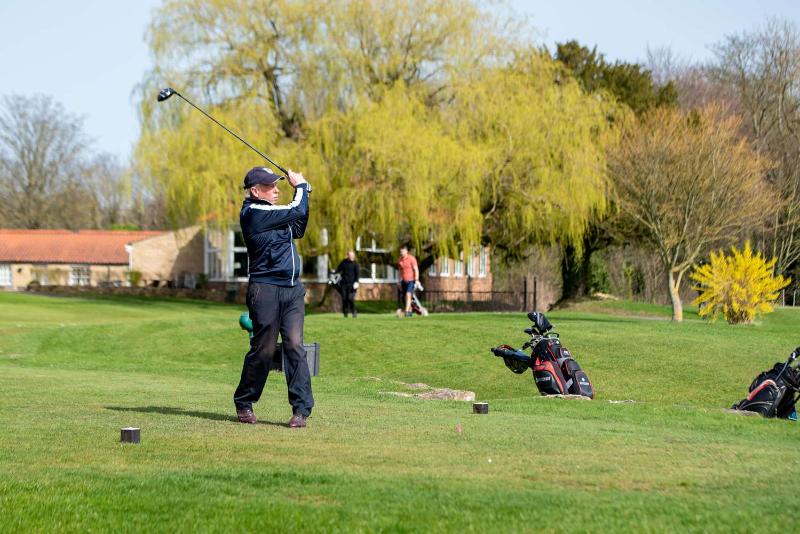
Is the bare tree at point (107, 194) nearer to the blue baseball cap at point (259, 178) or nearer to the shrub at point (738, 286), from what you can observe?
the shrub at point (738, 286)

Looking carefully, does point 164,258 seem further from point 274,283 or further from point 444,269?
point 274,283

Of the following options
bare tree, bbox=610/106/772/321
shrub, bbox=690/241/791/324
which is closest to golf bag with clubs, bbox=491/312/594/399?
shrub, bbox=690/241/791/324

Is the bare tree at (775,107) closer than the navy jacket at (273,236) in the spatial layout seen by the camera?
No

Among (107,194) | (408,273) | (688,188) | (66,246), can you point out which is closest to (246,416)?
(408,273)

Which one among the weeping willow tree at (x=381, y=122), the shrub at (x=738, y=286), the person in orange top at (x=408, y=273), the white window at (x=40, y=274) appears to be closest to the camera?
the shrub at (x=738, y=286)

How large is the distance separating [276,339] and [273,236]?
0.95 meters

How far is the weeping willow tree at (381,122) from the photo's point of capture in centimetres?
4328

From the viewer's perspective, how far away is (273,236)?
10.8 metres

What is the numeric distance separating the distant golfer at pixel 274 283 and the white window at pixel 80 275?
74697mm

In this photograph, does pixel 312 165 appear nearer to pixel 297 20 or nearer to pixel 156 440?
pixel 297 20

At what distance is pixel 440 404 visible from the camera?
1391cm

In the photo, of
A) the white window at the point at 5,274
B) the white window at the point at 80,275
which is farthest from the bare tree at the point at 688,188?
the white window at the point at 5,274

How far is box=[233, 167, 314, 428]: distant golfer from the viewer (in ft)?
35.4

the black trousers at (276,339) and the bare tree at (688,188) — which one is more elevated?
the bare tree at (688,188)
